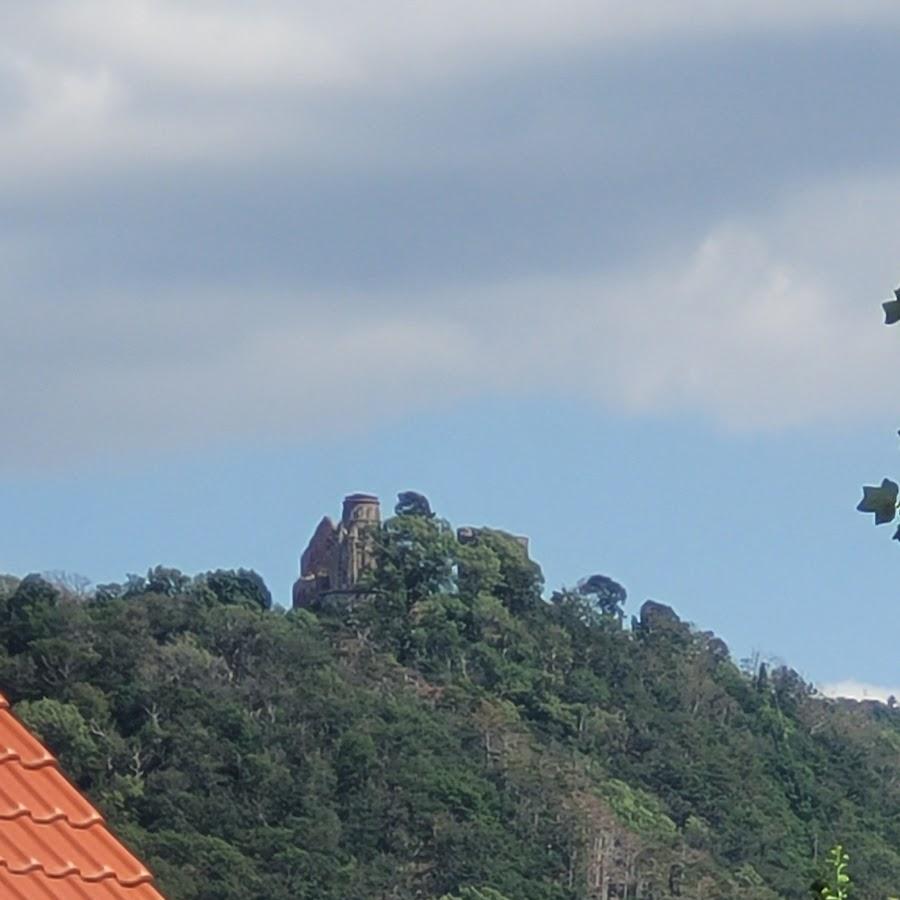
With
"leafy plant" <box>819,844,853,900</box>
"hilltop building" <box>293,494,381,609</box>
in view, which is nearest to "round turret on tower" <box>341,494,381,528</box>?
"hilltop building" <box>293,494,381,609</box>

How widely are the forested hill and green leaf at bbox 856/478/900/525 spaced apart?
55.0 metres

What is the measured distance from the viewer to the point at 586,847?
73.4 meters

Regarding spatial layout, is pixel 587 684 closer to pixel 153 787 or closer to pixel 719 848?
pixel 719 848

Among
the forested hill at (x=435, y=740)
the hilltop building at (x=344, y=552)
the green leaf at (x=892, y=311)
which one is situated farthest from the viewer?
the hilltop building at (x=344, y=552)

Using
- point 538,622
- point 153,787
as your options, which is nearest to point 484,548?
point 538,622

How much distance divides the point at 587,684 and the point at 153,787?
72.9 feet

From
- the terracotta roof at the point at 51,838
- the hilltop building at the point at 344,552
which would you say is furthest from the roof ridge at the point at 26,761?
the hilltop building at the point at 344,552

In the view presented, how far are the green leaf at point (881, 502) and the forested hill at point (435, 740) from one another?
55.0 metres

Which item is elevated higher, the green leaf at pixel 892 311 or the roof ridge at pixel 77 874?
the green leaf at pixel 892 311

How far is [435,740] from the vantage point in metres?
76.9

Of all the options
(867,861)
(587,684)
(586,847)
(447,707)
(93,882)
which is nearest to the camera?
(93,882)

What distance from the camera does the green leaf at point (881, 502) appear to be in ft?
10.8

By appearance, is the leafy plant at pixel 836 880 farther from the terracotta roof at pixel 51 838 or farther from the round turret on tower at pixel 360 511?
the round turret on tower at pixel 360 511

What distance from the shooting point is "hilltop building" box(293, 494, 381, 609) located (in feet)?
313
